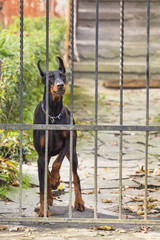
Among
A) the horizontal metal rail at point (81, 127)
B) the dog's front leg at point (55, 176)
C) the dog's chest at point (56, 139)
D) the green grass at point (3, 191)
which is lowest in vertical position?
the green grass at point (3, 191)

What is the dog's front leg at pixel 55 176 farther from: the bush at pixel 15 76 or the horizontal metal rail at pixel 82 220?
the bush at pixel 15 76

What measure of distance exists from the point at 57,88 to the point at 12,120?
305 centimetres

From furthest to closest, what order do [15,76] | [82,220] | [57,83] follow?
1. [15,76]
2. [57,83]
3. [82,220]

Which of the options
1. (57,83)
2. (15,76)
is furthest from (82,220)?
(15,76)

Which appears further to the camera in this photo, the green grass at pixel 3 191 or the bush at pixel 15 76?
the bush at pixel 15 76

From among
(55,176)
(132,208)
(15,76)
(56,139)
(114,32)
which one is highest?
(114,32)

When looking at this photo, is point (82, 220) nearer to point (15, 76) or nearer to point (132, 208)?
point (132, 208)

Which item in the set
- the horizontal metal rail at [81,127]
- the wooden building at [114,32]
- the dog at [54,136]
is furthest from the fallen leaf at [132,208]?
the wooden building at [114,32]

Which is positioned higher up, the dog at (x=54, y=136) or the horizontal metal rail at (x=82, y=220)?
the dog at (x=54, y=136)

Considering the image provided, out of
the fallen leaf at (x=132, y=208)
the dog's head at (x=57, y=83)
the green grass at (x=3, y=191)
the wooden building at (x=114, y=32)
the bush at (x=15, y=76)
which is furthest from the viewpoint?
the wooden building at (x=114, y=32)

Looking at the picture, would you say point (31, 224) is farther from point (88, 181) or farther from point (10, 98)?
point (10, 98)

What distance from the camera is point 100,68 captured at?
47.5 ft

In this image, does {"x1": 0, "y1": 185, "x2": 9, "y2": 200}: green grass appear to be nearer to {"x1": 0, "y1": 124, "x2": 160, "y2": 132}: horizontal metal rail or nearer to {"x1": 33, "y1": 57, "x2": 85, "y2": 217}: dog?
{"x1": 33, "y1": 57, "x2": 85, "y2": 217}: dog

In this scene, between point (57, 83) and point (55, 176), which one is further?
point (55, 176)
